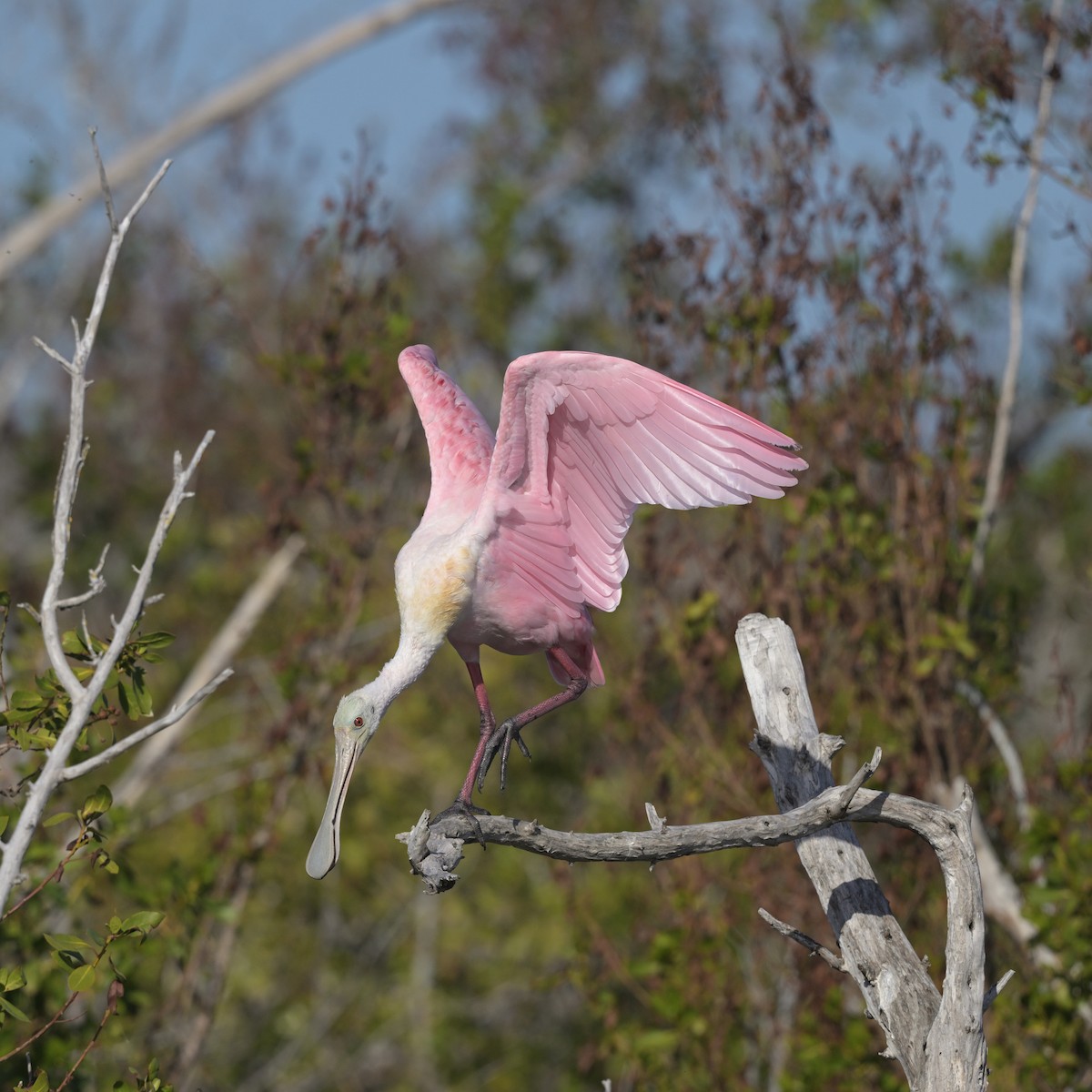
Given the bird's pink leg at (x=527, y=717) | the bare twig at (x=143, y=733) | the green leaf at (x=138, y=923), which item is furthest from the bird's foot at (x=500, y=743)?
the bare twig at (x=143, y=733)

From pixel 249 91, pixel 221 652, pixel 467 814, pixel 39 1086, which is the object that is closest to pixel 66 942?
pixel 39 1086

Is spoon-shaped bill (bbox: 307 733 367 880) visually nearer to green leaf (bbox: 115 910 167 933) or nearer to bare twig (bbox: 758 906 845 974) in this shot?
green leaf (bbox: 115 910 167 933)

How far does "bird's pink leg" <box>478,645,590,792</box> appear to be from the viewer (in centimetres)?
458

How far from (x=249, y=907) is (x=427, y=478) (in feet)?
10.1

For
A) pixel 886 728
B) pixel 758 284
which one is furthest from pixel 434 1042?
pixel 758 284

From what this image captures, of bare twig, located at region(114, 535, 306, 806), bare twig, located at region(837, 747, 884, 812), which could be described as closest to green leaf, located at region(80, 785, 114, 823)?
bare twig, located at region(837, 747, 884, 812)

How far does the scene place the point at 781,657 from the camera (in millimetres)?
4277

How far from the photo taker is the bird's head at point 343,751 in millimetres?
4258

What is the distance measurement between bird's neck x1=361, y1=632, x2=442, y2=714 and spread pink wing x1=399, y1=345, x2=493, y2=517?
0.44 meters

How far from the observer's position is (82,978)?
361cm

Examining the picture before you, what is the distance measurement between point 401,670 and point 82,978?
1.16 m

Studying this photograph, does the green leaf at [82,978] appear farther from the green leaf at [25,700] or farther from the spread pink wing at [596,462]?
the spread pink wing at [596,462]

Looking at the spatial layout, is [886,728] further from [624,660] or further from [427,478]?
[427,478]

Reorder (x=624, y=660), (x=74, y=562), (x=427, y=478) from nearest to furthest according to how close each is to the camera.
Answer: (x=624, y=660)
(x=427, y=478)
(x=74, y=562)
